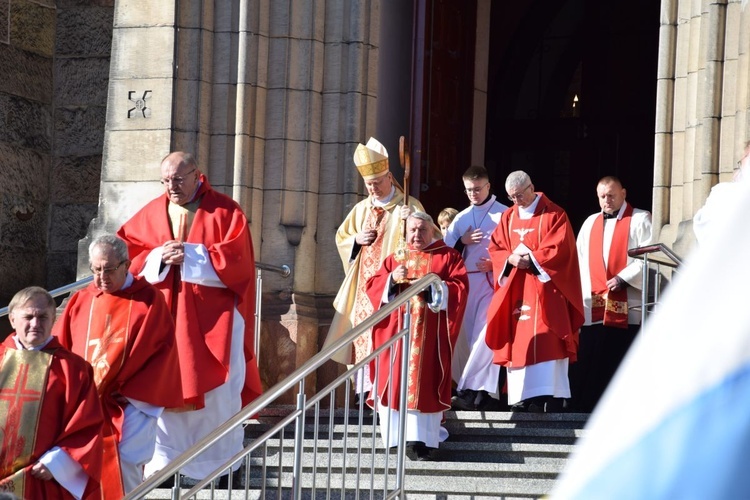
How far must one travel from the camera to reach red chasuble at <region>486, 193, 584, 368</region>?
855 centimetres

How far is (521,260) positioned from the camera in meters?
8.56

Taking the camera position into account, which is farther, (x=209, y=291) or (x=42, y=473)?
(x=209, y=291)

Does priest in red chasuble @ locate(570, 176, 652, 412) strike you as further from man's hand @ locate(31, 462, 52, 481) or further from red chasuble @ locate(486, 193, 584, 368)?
man's hand @ locate(31, 462, 52, 481)

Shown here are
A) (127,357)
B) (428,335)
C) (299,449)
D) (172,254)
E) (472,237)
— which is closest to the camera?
(299,449)

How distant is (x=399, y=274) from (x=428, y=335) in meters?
0.37

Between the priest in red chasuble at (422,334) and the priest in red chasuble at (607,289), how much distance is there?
1428 millimetres

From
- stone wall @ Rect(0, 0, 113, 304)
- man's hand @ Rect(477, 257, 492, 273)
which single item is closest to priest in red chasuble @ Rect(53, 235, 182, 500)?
man's hand @ Rect(477, 257, 492, 273)

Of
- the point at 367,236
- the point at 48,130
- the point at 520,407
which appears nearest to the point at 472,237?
the point at 367,236

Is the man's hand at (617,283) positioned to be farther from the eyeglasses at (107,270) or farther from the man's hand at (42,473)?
the man's hand at (42,473)

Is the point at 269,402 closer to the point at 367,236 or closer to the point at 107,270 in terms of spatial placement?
the point at 107,270

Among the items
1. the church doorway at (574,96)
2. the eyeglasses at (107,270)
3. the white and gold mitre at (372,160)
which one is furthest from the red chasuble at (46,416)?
the church doorway at (574,96)

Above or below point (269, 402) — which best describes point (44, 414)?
below

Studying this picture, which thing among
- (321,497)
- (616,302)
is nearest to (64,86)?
(616,302)

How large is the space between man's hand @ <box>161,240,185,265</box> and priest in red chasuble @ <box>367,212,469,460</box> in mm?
1150
